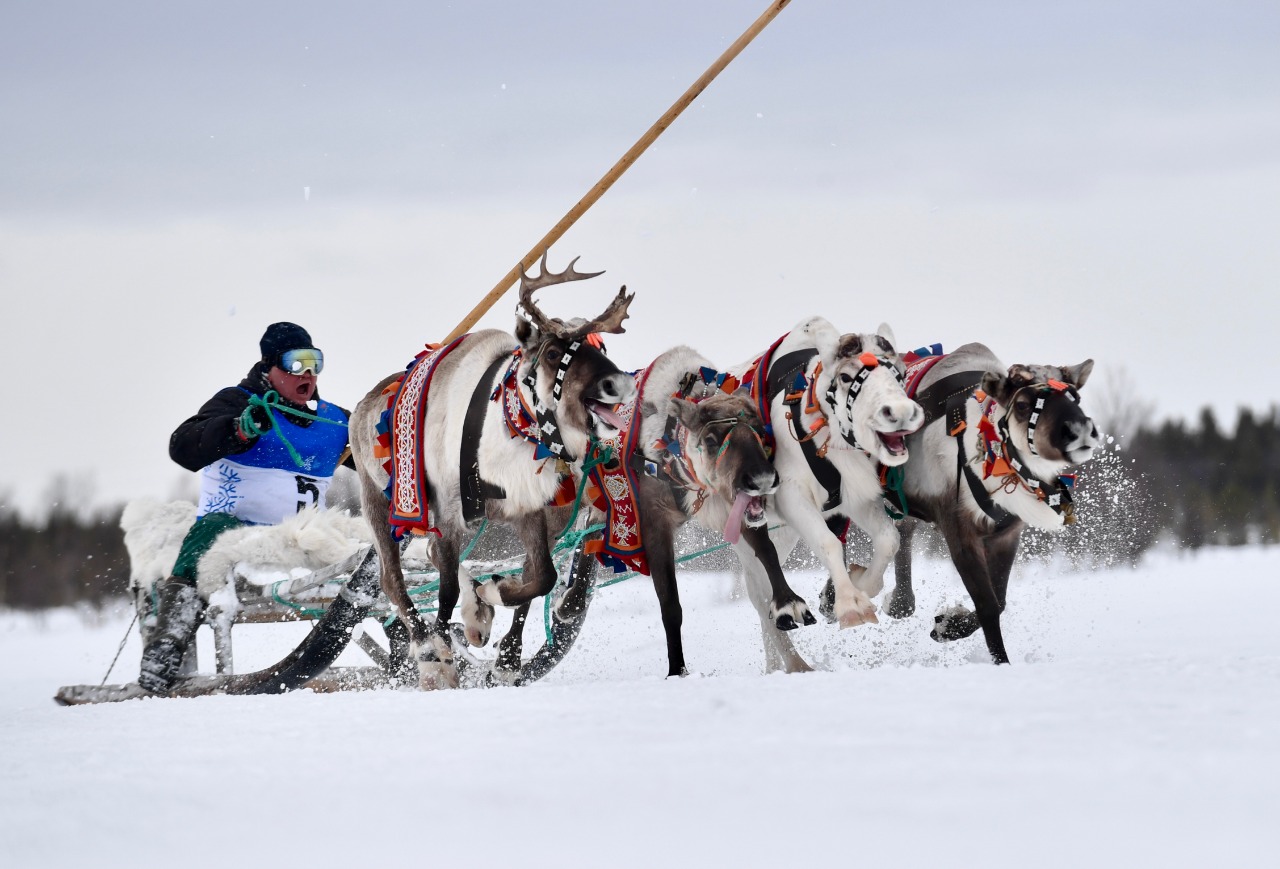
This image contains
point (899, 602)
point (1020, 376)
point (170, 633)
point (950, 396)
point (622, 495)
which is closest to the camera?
point (1020, 376)

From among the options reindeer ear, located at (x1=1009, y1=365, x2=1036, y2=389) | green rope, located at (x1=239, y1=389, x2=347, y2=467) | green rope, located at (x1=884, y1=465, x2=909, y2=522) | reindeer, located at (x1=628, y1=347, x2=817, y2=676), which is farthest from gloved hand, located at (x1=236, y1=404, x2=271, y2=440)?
reindeer ear, located at (x1=1009, y1=365, x2=1036, y2=389)

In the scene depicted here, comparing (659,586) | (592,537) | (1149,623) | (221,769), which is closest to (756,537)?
(659,586)

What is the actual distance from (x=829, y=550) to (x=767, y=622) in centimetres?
104

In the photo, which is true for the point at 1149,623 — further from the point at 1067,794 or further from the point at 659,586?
the point at 1067,794

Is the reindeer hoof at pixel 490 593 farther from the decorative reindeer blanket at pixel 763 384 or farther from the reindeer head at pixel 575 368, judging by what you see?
the decorative reindeer blanket at pixel 763 384

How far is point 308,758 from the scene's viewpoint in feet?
13.0

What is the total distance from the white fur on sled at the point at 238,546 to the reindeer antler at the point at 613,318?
2.15m

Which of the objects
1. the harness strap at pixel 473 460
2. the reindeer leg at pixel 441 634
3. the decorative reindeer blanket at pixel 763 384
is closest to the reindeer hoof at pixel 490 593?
the reindeer leg at pixel 441 634

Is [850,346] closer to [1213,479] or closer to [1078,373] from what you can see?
[1078,373]

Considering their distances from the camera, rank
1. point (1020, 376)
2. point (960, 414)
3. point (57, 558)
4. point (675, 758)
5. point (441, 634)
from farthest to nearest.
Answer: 1. point (57, 558)
2. point (441, 634)
3. point (960, 414)
4. point (1020, 376)
5. point (675, 758)

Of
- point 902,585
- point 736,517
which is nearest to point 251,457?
point 736,517

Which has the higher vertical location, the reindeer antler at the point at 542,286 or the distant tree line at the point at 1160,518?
the reindeer antler at the point at 542,286

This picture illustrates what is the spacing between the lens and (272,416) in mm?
7719

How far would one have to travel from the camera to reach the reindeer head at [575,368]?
586 centimetres
